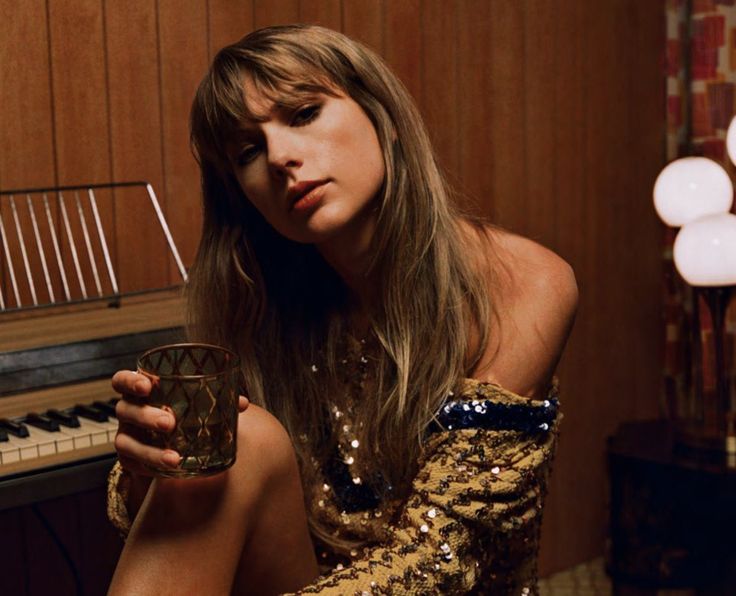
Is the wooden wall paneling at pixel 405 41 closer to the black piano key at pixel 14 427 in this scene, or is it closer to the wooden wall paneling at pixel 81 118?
the wooden wall paneling at pixel 81 118

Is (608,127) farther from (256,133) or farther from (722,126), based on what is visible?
(256,133)

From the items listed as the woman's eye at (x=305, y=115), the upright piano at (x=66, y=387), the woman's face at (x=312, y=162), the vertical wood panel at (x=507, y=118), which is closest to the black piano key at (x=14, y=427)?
the upright piano at (x=66, y=387)

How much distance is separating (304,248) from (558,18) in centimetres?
181

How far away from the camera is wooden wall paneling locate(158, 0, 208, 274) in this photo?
2.41 metres

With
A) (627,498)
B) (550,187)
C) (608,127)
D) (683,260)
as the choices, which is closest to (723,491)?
(627,498)

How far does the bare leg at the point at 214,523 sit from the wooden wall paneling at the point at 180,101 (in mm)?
1194

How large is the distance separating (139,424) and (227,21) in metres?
1.56

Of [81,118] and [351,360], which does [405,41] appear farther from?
[351,360]

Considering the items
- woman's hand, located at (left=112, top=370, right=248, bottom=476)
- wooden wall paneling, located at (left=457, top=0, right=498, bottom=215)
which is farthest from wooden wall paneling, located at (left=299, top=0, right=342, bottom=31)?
woman's hand, located at (left=112, top=370, right=248, bottom=476)

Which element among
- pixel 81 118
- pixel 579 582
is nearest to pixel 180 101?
pixel 81 118

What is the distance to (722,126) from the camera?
132 inches

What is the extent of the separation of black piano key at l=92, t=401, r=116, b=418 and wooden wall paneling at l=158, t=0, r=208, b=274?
2.38ft

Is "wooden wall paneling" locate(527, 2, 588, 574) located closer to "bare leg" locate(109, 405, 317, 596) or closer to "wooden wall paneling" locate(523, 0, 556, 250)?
"wooden wall paneling" locate(523, 0, 556, 250)

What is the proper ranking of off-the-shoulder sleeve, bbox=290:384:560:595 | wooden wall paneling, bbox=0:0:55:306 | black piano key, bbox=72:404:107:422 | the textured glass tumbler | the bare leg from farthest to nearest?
wooden wall paneling, bbox=0:0:55:306 < black piano key, bbox=72:404:107:422 < off-the-shoulder sleeve, bbox=290:384:560:595 < the bare leg < the textured glass tumbler
